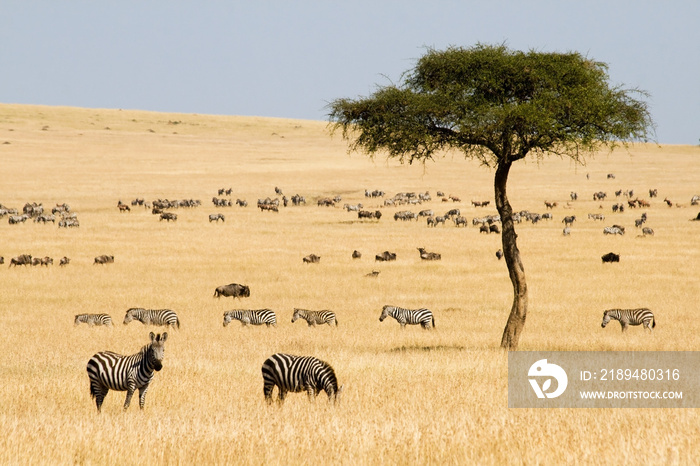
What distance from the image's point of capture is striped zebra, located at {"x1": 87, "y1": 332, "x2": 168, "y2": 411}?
35.2 feet

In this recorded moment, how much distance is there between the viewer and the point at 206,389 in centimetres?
1281

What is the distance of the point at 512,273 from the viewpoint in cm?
1833

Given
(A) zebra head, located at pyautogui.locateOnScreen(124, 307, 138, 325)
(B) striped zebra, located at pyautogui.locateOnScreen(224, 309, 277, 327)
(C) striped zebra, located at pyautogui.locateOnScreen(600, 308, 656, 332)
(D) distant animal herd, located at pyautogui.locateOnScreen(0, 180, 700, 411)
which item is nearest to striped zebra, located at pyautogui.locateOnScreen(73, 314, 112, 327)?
(D) distant animal herd, located at pyautogui.locateOnScreen(0, 180, 700, 411)

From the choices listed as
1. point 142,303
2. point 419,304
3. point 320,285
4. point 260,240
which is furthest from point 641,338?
point 260,240

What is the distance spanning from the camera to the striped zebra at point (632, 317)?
871 inches

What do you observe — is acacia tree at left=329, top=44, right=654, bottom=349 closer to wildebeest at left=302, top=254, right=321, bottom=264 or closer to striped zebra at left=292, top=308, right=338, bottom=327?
striped zebra at left=292, top=308, right=338, bottom=327

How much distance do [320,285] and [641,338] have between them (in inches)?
560

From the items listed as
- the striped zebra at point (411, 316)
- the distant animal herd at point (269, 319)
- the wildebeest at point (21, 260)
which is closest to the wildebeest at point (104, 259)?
the distant animal herd at point (269, 319)

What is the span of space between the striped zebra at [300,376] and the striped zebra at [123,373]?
1.62m

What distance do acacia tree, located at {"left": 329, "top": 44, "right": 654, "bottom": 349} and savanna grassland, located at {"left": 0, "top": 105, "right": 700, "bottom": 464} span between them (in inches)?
180

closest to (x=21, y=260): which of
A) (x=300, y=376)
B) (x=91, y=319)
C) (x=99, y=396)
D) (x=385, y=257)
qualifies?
(x=91, y=319)

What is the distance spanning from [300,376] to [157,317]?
13.0m

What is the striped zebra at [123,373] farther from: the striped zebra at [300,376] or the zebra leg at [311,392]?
the zebra leg at [311,392]

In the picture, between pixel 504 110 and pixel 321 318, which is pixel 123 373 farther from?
pixel 321 318
